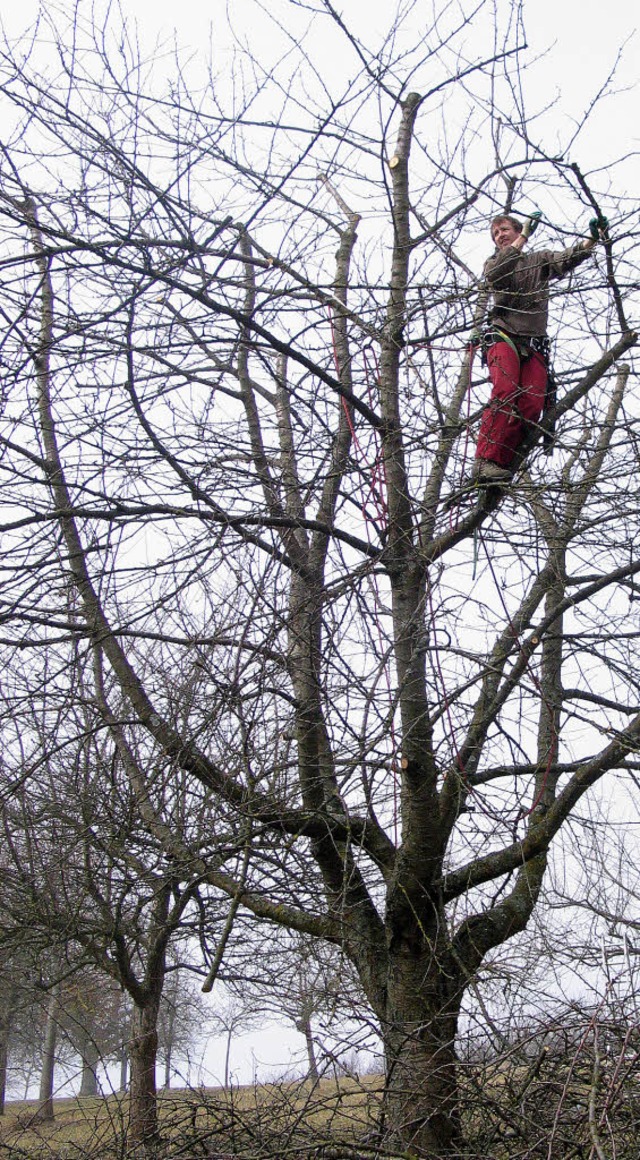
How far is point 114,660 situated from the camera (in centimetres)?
587

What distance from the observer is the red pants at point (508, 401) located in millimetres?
4941

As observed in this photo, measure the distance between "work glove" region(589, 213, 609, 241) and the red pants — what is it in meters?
0.71

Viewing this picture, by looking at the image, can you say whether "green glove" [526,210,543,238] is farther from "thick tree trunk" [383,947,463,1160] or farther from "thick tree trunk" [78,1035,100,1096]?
"thick tree trunk" [78,1035,100,1096]

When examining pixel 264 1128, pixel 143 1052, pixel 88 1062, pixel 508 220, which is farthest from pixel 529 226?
pixel 143 1052

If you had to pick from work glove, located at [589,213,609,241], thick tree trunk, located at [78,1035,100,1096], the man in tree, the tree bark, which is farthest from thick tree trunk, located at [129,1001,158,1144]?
work glove, located at [589,213,609,241]

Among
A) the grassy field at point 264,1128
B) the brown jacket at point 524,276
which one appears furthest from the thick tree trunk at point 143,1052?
the brown jacket at point 524,276

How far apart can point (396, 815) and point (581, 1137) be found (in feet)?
5.83

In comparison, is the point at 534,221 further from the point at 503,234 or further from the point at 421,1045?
the point at 421,1045

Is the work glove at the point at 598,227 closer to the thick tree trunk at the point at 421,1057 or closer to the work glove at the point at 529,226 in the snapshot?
the work glove at the point at 529,226

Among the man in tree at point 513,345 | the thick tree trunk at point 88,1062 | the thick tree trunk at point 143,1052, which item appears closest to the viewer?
the man in tree at point 513,345

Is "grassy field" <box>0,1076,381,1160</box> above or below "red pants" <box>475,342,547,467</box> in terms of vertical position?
below

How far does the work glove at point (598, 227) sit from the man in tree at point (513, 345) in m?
0.16

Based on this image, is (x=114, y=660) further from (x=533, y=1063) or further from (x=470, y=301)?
(x=533, y=1063)

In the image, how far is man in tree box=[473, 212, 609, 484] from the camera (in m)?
4.70
